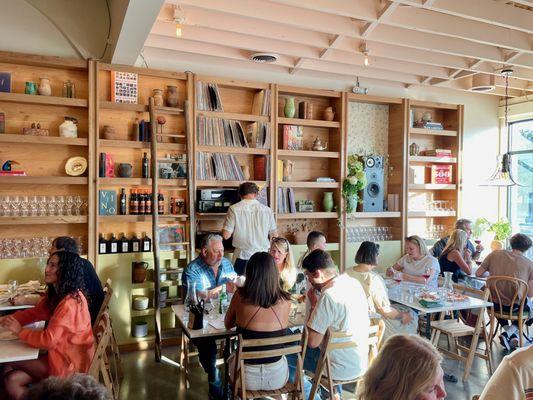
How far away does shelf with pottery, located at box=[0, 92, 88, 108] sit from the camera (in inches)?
182

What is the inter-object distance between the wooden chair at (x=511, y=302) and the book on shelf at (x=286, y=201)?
2.55m

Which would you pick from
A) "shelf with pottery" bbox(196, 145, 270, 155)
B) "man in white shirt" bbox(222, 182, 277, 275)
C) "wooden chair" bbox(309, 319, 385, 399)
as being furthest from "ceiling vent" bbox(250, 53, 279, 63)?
"wooden chair" bbox(309, 319, 385, 399)

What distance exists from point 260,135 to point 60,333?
3698 millimetres

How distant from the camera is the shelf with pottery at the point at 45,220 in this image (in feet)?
15.0

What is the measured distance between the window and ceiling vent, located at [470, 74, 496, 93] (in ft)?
4.49

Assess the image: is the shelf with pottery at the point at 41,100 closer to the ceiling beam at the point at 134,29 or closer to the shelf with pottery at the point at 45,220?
the ceiling beam at the point at 134,29

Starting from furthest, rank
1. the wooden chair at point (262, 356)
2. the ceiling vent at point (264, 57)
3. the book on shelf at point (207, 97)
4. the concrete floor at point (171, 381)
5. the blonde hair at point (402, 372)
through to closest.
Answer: the book on shelf at point (207, 97) → the ceiling vent at point (264, 57) → the concrete floor at point (171, 381) → the wooden chair at point (262, 356) → the blonde hair at point (402, 372)

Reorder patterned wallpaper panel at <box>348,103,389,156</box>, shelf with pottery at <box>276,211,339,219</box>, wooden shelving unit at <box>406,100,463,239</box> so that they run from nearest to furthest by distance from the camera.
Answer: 1. shelf with pottery at <box>276,211,339,219</box>
2. patterned wallpaper panel at <box>348,103,389,156</box>
3. wooden shelving unit at <box>406,100,463,239</box>

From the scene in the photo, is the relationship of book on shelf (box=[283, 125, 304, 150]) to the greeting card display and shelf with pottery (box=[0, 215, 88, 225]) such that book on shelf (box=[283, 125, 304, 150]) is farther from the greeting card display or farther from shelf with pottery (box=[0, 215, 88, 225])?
shelf with pottery (box=[0, 215, 88, 225])

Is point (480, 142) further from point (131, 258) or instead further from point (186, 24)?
point (131, 258)

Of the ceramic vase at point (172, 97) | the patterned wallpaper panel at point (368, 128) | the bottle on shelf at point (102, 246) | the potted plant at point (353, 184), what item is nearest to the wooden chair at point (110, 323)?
the bottle on shelf at point (102, 246)

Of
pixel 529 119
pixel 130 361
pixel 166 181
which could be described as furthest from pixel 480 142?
pixel 130 361

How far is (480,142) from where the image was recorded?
7602 mm

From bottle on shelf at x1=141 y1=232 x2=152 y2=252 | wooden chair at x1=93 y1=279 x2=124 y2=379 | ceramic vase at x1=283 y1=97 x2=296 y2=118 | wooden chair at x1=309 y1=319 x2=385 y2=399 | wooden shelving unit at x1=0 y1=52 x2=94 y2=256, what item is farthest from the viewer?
ceramic vase at x1=283 y1=97 x2=296 y2=118
